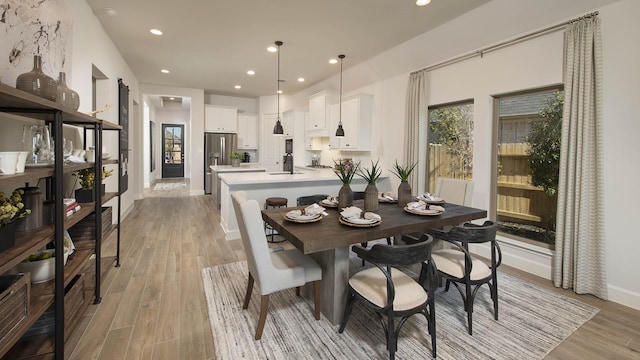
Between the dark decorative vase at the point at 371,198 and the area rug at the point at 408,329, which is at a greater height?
the dark decorative vase at the point at 371,198

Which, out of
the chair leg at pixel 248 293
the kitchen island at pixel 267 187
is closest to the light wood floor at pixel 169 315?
the chair leg at pixel 248 293

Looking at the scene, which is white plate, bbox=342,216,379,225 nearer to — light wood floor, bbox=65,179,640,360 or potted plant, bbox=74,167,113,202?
light wood floor, bbox=65,179,640,360

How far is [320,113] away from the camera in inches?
252

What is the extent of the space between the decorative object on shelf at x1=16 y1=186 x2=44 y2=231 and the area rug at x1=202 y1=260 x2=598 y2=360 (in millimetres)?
1291

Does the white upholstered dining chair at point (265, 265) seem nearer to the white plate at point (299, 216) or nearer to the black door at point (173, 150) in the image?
the white plate at point (299, 216)

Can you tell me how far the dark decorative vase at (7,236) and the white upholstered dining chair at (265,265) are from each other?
1072 mm

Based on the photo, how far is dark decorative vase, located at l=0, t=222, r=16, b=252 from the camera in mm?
1305

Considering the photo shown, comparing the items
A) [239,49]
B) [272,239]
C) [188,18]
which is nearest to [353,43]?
[239,49]

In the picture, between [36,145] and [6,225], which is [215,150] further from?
[6,225]

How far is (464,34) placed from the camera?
364cm

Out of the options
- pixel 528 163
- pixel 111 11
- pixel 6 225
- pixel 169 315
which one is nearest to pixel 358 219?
pixel 169 315

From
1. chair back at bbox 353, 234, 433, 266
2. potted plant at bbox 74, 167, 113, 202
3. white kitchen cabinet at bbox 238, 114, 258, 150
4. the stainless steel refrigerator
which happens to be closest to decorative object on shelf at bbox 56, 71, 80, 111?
potted plant at bbox 74, 167, 113, 202

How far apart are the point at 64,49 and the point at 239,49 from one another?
2657 mm

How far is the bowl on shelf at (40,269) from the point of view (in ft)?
5.62
